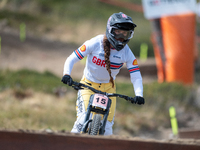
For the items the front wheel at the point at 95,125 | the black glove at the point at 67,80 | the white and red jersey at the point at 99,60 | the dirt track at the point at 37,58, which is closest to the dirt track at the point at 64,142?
the front wheel at the point at 95,125

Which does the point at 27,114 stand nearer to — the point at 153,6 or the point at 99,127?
A: the point at 99,127

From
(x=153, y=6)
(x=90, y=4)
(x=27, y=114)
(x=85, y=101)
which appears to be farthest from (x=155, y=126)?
(x=90, y=4)

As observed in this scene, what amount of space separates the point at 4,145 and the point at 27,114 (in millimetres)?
5650

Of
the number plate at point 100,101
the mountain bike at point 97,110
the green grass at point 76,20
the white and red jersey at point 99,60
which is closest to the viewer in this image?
the mountain bike at point 97,110

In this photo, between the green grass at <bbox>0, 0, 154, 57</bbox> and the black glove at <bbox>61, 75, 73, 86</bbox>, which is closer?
the black glove at <bbox>61, 75, 73, 86</bbox>

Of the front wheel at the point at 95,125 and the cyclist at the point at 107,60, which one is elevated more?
the cyclist at the point at 107,60

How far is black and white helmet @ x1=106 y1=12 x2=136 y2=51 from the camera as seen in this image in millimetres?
4613

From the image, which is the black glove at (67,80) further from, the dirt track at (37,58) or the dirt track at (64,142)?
the dirt track at (37,58)

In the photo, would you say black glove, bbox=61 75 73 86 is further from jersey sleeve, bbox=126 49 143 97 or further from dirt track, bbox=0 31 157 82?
dirt track, bbox=0 31 157 82

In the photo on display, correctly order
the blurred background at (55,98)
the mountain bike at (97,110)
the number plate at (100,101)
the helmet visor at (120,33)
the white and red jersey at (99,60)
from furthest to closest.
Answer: the blurred background at (55,98) < the white and red jersey at (99,60) < the helmet visor at (120,33) < the number plate at (100,101) < the mountain bike at (97,110)

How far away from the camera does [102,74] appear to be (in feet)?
16.7

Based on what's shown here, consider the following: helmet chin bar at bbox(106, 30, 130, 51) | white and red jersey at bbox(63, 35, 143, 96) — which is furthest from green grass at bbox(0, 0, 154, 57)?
helmet chin bar at bbox(106, 30, 130, 51)

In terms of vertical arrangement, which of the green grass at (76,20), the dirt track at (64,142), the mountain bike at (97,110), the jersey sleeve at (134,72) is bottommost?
the dirt track at (64,142)

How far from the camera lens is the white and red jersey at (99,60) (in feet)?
16.2
